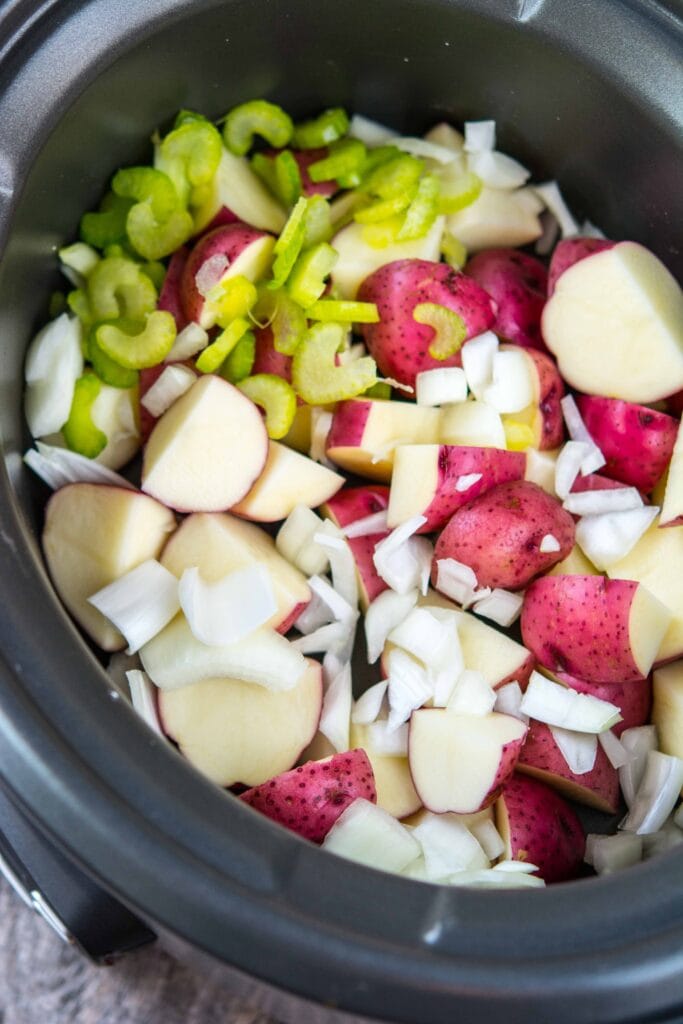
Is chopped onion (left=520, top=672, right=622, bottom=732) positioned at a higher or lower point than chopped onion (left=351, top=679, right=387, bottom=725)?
higher

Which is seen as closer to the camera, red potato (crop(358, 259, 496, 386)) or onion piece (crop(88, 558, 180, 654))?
onion piece (crop(88, 558, 180, 654))

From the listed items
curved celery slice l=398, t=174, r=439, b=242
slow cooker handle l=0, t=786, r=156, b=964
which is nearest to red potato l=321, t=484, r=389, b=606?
curved celery slice l=398, t=174, r=439, b=242

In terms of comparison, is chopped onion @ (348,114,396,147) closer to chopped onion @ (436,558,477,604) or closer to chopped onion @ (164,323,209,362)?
chopped onion @ (164,323,209,362)

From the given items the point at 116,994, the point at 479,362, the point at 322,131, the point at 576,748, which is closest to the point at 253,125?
the point at 322,131

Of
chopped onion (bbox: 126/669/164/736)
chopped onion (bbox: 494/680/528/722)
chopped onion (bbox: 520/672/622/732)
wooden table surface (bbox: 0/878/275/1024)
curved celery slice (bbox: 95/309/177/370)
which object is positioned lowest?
wooden table surface (bbox: 0/878/275/1024)

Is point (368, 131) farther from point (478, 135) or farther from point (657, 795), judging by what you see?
point (657, 795)

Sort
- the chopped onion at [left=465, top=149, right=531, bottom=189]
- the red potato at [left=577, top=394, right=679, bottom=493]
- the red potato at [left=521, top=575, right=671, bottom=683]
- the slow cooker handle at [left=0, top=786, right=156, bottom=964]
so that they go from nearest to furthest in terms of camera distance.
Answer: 1. the slow cooker handle at [left=0, top=786, right=156, bottom=964]
2. the red potato at [left=521, top=575, right=671, bottom=683]
3. the red potato at [left=577, top=394, right=679, bottom=493]
4. the chopped onion at [left=465, top=149, right=531, bottom=189]
